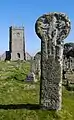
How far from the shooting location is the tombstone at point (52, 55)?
15016 millimetres

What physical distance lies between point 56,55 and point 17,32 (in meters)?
104

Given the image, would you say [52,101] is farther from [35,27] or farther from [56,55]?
[35,27]

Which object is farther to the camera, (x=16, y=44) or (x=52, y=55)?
(x=16, y=44)

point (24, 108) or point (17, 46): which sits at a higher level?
point (17, 46)

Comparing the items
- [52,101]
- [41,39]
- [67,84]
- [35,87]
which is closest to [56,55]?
[41,39]

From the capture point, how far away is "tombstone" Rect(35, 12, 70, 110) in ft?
49.3

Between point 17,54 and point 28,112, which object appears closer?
point 28,112

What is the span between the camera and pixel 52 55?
15039 millimetres

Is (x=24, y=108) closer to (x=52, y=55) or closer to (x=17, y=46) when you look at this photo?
(x=52, y=55)

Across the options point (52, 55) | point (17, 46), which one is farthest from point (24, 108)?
point (17, 46)

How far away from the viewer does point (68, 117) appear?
14.7 metres

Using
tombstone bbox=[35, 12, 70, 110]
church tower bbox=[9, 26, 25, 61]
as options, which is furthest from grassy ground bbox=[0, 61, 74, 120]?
church tower bbox=[9, 26, 25, 61]

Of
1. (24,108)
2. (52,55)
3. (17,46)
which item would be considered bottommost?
(24,108)

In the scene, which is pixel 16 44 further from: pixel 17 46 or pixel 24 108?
pixel 24 108
